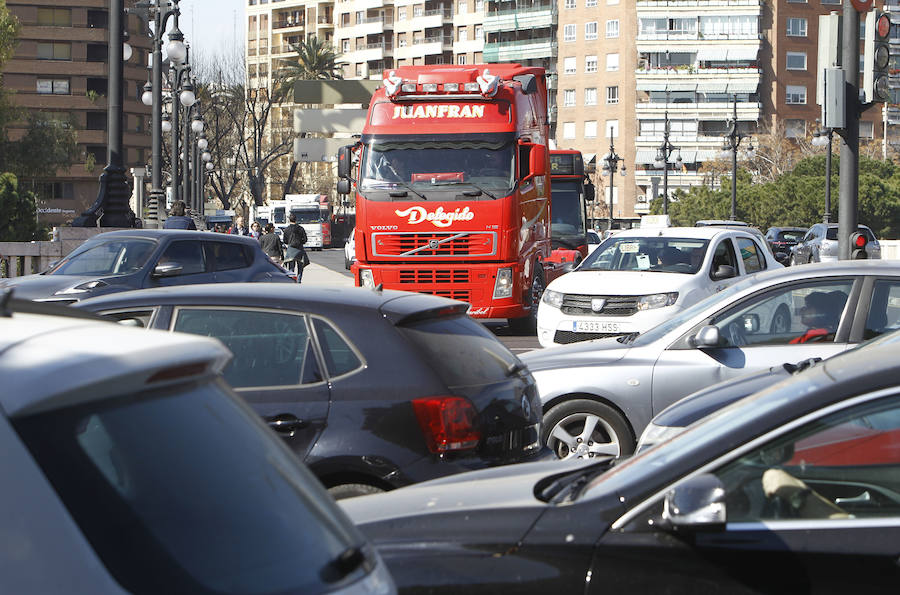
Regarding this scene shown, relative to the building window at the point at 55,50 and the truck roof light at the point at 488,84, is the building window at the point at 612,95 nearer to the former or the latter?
the building window at the point at 55,50

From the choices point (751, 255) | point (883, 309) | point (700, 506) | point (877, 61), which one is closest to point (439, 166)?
point (751, 255)

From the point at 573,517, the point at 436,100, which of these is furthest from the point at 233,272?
the point at 573,517

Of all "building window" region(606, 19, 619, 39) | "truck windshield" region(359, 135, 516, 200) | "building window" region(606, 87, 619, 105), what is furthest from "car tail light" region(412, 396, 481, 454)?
"building window" region(606, 19, 619, 39)

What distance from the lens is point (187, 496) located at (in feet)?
7.22

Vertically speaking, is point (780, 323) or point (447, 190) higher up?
point (447, 190)

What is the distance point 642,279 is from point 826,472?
36.0ft

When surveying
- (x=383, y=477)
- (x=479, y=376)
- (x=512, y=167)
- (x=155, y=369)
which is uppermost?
(x=512, y=167)

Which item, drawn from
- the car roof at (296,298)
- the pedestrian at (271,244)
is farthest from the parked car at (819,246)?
the car roof at (296,298)

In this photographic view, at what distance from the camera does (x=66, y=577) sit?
192 centimetres

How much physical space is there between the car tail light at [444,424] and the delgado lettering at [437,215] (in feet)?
40.5

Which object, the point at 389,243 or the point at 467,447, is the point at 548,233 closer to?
the point at 389,243

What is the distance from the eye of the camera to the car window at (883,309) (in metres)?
8.50

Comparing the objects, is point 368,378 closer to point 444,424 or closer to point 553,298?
point 444,424

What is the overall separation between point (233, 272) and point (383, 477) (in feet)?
35.4
